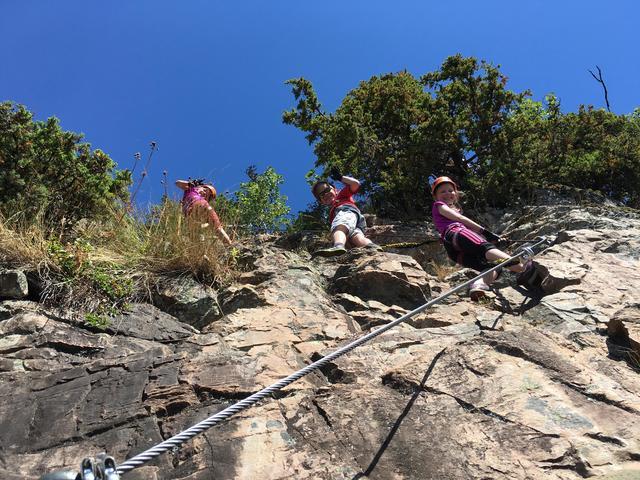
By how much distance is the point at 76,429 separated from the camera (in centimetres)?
341

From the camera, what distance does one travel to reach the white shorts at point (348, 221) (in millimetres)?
7781

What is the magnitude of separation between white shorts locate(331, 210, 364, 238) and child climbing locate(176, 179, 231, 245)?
1644 millimetres

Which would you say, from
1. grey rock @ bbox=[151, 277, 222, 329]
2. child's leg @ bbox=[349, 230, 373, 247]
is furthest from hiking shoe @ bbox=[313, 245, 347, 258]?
grey rock @ bbox=[151, 277, 222, 329]

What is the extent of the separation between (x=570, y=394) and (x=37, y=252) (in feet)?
15.1

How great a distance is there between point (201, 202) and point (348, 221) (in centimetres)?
206

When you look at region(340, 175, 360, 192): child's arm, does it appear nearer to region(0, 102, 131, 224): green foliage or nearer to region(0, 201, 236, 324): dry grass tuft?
region(0, 201, 236, 324): dry grass tuft

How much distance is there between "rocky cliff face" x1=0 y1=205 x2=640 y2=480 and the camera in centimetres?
310

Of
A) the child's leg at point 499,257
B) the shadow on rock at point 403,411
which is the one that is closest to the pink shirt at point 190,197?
the child's leg at point 499,257

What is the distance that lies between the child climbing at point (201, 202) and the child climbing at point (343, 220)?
129cm

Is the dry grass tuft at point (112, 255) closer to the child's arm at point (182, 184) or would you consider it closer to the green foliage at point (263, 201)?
the child's arm at point (182, 184)

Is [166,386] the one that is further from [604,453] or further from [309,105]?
[309,105]

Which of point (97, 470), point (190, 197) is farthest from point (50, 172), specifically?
point (97, 470)

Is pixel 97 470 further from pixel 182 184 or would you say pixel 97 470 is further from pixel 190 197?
pixel 182 184

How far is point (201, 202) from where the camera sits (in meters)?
6.97
